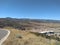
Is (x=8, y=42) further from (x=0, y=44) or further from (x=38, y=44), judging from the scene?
(x=38, y=44)

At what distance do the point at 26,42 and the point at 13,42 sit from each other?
129 cm

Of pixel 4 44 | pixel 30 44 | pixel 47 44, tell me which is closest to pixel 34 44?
pixel 30 44

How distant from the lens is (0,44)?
18047mm

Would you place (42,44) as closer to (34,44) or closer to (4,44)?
(34,44)

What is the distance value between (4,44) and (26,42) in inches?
86.3

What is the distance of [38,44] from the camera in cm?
1881

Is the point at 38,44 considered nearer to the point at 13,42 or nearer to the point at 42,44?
the point at 42,44

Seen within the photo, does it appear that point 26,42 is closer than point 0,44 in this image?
No

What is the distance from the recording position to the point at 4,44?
1870cm

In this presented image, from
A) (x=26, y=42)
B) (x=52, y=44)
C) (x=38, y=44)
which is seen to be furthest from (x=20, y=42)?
(x=52, y=44)

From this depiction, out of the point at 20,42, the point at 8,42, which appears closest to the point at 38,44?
the point at 20,42

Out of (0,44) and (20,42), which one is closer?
(0,44)

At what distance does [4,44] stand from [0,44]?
0.72 metres

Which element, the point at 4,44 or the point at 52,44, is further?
the point at 52,44
